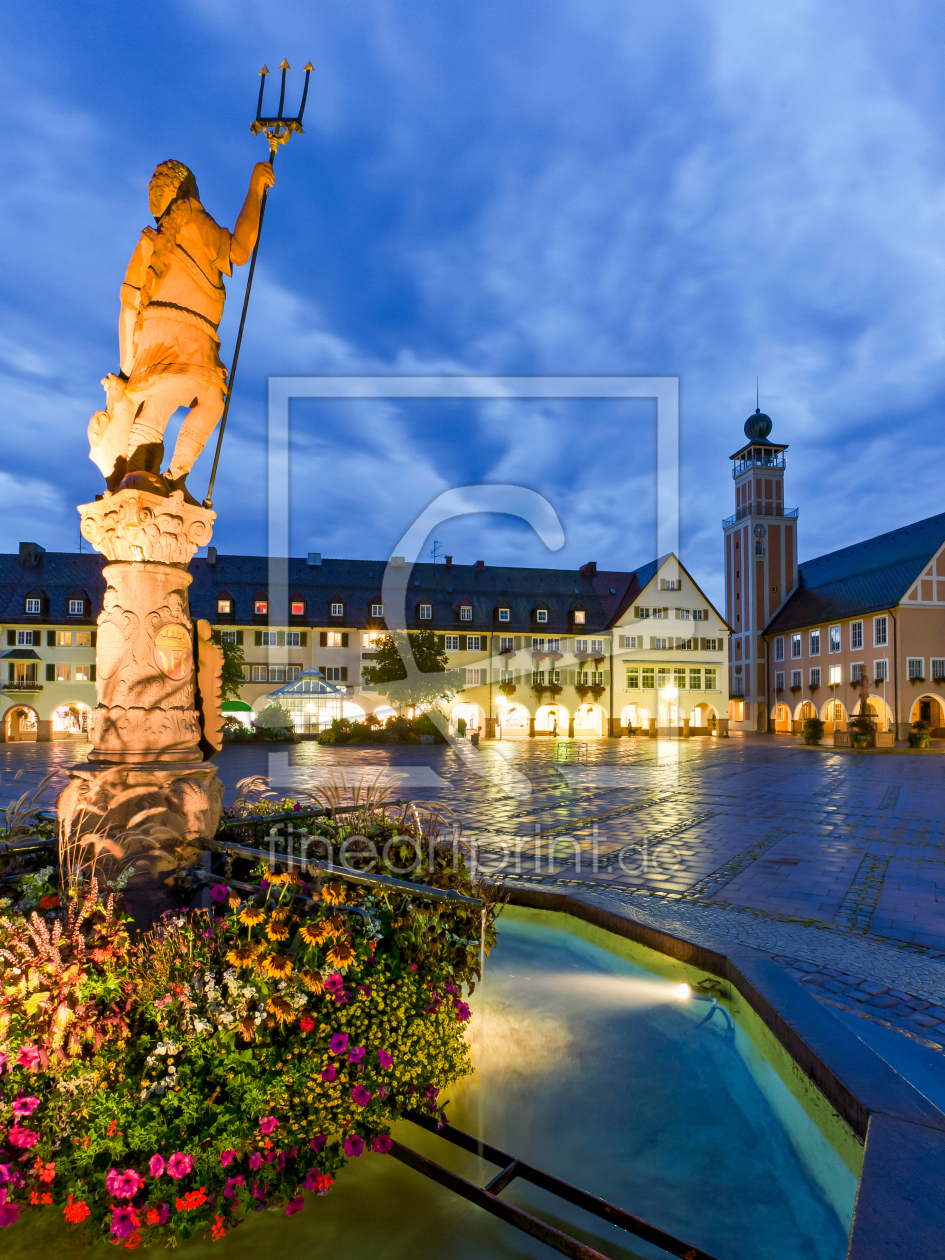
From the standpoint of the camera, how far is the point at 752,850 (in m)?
9.08

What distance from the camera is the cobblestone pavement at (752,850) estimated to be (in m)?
5.14

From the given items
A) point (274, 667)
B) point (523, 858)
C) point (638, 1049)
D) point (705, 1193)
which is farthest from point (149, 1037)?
point (274, 667)

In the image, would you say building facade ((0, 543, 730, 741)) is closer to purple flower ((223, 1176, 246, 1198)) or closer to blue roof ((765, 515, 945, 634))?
blue roof ((765, 515, 945, 634))

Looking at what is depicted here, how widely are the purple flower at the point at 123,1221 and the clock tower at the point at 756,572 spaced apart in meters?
57.5

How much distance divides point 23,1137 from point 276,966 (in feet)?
2.99

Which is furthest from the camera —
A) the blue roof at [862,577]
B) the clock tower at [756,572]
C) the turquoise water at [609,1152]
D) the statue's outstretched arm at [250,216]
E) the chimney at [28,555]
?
the clock tower at [756,572]

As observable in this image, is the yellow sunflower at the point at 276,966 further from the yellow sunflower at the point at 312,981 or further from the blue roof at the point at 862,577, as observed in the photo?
the blue roof at the point at 862,577

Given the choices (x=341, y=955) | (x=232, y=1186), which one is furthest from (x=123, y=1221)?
(x=341, y=955)

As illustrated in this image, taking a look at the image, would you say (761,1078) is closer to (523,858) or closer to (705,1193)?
(705,1193)

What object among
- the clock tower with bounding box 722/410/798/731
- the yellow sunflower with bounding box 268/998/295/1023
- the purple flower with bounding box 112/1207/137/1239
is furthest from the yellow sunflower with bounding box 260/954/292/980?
the clock tower with bounding box 722/410/798/731

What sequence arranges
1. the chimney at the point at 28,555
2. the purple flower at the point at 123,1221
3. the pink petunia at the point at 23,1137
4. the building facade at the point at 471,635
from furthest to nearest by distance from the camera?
the chimney at the point at 28,555 → the building facade at the point at 471,635 → the pink petunia at the point at 23,1137 → the purple flower at the point at 123,1221

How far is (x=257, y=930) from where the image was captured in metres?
3.26

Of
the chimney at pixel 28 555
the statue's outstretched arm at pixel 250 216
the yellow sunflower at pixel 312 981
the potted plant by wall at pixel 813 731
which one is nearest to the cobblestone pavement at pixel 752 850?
the yellow sunflower at pixel 312 981

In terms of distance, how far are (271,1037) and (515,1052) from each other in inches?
60.9
